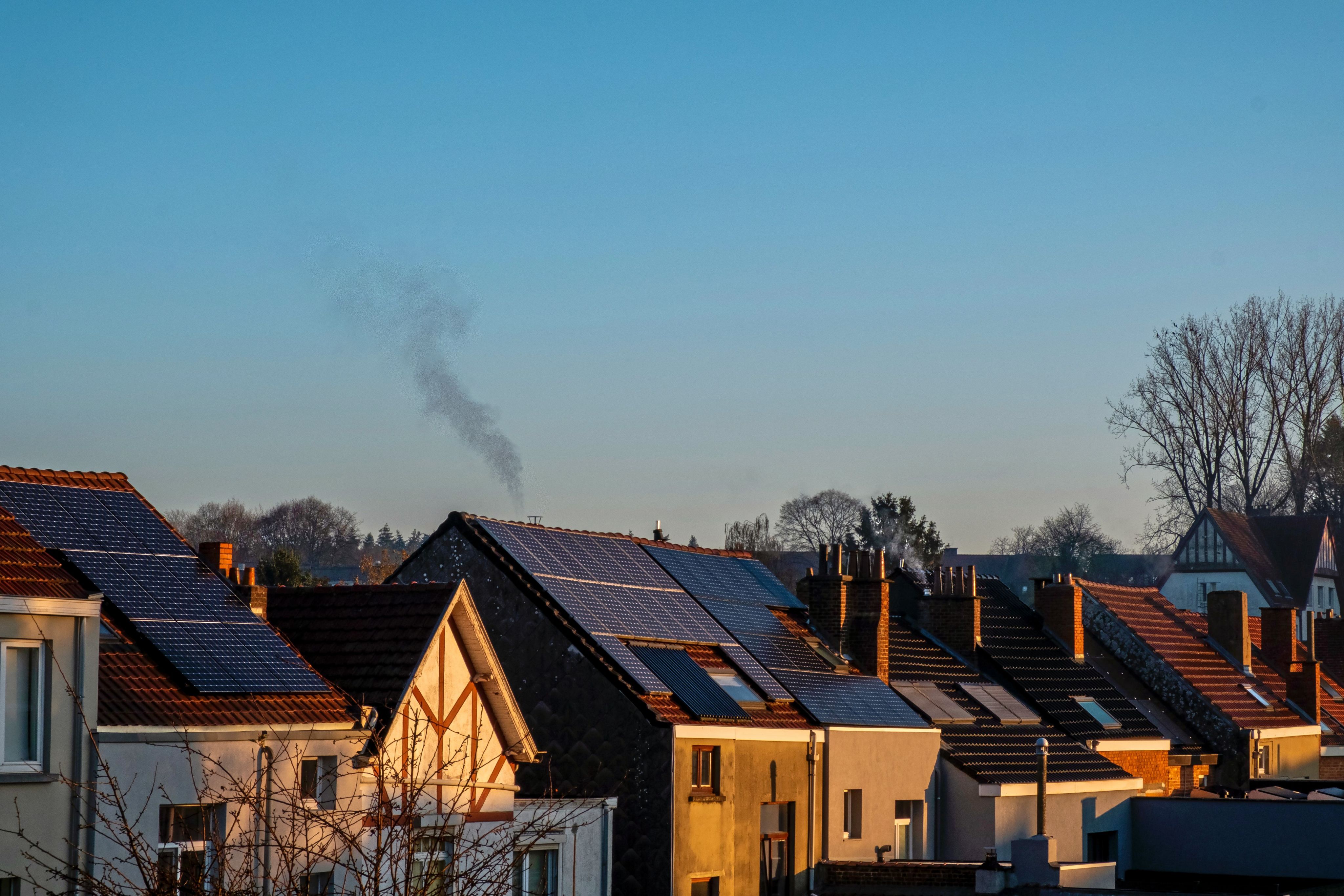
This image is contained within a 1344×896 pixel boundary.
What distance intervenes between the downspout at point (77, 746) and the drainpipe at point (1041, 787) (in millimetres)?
19676

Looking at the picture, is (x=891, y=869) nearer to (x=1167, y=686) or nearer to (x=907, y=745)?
(x=907, y=745)

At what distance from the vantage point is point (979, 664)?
39.8 meters

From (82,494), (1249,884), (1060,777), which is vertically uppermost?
(82,494)

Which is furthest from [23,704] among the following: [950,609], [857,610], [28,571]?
[950,609]

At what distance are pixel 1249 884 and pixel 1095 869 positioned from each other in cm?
760

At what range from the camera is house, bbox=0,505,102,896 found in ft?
56.7

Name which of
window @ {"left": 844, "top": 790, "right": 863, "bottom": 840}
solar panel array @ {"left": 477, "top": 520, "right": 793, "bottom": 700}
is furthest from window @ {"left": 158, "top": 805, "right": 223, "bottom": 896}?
window @ {"left": 844, "top": 790, "right": 863, "bottom": 840}

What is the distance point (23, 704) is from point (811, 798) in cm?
1601

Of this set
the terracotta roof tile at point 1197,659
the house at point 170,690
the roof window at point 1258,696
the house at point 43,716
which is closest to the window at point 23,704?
the house at point 43,716

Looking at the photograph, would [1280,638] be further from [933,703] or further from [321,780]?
→ [321,780]

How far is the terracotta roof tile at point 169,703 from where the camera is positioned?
18891mm

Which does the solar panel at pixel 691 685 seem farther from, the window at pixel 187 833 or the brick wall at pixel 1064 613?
the brick wall at pixel 1064 613

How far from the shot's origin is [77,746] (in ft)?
59.1

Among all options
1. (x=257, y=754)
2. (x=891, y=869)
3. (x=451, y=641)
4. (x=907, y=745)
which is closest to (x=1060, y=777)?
(x=907, y=745)
